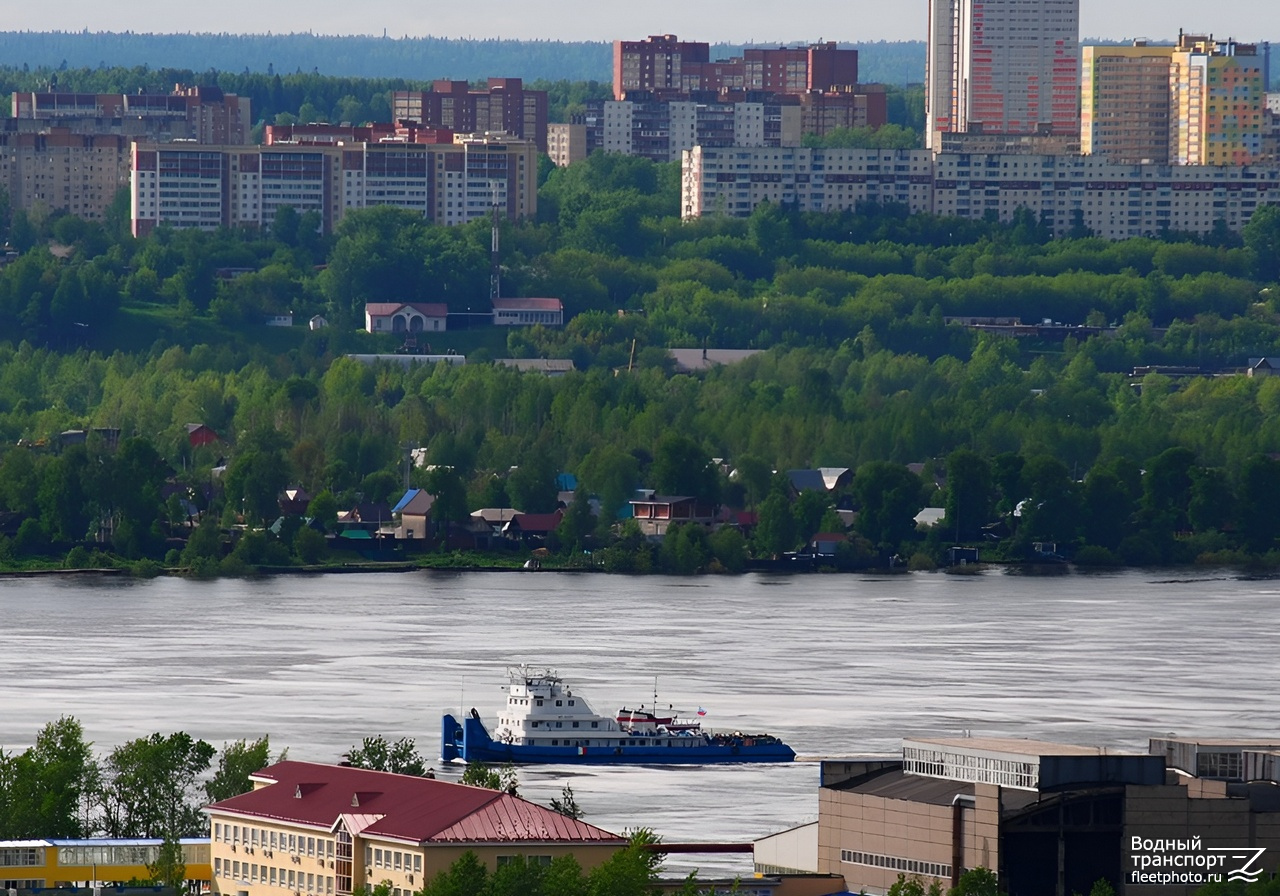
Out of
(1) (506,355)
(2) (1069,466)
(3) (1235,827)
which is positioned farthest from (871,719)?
(1) (506,355)

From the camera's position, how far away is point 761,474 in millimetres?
57594

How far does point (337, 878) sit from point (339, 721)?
11080mm

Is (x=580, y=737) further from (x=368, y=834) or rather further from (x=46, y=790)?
(x=368, y=834)

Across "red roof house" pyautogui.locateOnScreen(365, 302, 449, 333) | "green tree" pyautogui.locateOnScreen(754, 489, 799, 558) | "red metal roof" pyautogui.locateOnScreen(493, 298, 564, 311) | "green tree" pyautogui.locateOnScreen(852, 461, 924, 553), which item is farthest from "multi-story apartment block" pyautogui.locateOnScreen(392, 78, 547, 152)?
"green tree" pyautogui.locateOnScreen(754, 489, 799, 558)

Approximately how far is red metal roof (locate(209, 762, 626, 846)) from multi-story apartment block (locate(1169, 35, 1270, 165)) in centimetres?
8183

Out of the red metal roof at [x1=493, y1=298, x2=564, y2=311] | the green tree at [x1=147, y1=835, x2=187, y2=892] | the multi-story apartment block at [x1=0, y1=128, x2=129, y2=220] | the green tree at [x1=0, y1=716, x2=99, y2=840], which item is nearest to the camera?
the green tree at [x1=147, y1=835, x2=187, y2=892]

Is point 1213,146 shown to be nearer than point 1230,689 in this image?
No

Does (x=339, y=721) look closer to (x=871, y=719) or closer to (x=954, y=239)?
(x=871, y=719)

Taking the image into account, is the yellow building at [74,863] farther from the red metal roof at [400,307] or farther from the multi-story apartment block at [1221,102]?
the multi-story apartment block at [1221,102]

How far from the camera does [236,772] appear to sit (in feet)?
80.6

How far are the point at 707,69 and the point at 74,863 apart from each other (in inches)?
3924

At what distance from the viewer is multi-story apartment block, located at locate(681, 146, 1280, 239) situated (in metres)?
93.2

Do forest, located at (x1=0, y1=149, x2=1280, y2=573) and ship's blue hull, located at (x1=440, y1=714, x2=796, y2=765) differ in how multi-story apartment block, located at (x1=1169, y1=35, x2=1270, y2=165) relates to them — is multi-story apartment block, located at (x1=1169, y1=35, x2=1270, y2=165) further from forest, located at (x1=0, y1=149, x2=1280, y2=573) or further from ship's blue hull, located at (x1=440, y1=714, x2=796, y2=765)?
ship's blue hull, located at (x1=440, y1=714, x2=796, y2=765)

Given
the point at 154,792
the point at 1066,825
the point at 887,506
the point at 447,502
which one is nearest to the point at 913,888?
the point at 1066,825
